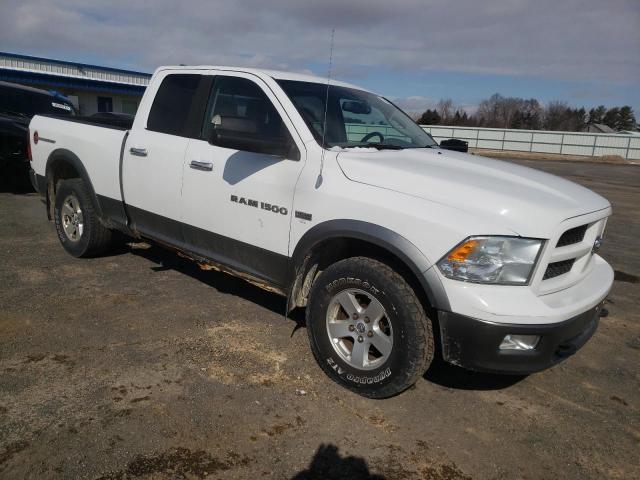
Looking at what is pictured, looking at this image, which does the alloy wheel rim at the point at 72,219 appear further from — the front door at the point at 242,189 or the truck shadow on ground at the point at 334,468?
the truck shadow on ground at the point at 334,468

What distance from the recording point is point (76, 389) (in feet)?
10.2

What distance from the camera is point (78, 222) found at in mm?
5441

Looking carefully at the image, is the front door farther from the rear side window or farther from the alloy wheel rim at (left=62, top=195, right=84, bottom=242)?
the alloy wheel rim at (left=62, top=195, right=84, bottom=242)

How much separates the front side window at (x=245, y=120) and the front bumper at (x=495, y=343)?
59.7 inches

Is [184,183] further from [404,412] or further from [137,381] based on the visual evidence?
[404,412]

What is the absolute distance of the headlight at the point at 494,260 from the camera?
2.70m

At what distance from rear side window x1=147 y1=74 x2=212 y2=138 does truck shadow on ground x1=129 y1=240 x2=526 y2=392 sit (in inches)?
61.4

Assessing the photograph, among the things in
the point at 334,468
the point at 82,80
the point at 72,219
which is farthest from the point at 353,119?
the point at 82,80

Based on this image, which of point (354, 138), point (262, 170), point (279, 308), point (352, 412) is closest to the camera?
point (352, 412)

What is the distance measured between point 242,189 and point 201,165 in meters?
0.49

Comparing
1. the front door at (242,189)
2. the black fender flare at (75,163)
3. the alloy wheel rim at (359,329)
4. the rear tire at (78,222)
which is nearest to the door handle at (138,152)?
the front door at (242,189)

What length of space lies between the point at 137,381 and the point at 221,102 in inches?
86.2

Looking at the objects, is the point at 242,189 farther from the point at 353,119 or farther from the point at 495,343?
the point at 495,343

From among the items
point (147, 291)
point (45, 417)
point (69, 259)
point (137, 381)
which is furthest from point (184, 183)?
point (69, 259)
